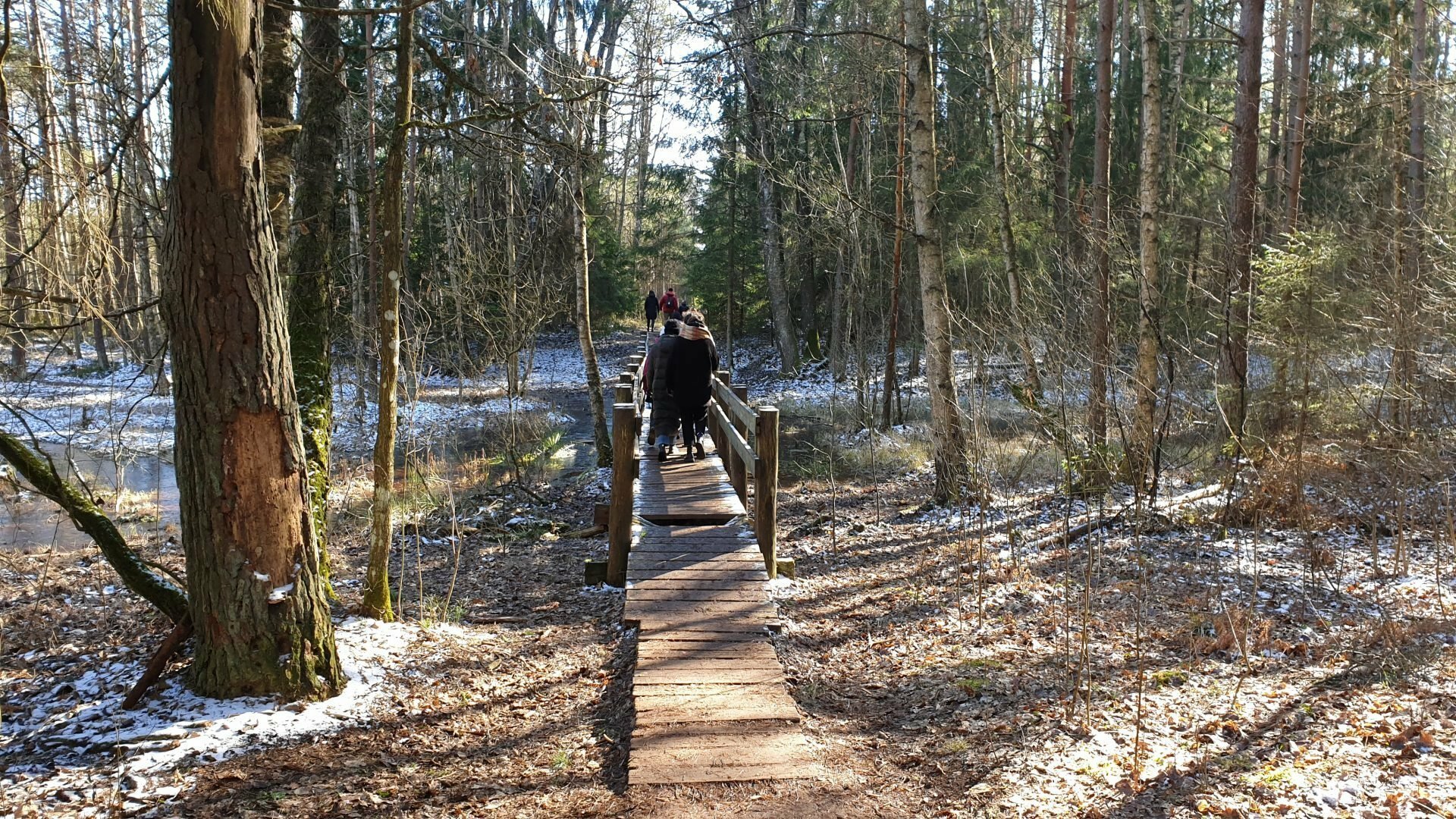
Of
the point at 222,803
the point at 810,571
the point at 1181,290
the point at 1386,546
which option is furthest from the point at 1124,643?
the point at 1181,290

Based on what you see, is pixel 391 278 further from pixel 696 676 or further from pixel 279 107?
pixel 696 676

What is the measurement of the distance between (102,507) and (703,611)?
268 inches

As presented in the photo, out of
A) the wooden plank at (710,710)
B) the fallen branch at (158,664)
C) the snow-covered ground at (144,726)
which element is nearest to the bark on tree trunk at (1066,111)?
the wooden plank at (710,710)

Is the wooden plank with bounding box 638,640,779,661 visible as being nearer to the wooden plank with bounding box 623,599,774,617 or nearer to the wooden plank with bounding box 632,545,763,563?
the wooden plank with bounding box 623,599,774,617

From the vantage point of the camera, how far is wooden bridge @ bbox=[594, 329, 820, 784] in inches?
175

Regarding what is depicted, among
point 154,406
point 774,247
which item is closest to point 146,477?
point 154,406

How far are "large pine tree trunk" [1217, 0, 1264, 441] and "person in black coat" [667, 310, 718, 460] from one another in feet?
18.3

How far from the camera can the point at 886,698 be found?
226 inches

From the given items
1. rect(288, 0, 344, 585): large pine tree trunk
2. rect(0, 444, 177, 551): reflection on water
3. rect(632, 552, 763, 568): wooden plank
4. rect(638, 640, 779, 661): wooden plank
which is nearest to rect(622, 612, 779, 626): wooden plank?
rect(638, 640, 779, 661): wooden plank

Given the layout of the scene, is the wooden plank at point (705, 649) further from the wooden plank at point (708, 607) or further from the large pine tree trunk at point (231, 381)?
the large pine tree trunk at point (231, 381)

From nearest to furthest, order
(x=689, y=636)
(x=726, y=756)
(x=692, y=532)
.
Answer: (x=726, y=756) → (x=689, y=636) → (x=692, y=532)

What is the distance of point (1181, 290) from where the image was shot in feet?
72.5

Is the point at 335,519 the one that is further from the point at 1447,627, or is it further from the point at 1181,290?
the point at 1181,290

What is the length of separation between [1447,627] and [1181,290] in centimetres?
1735
